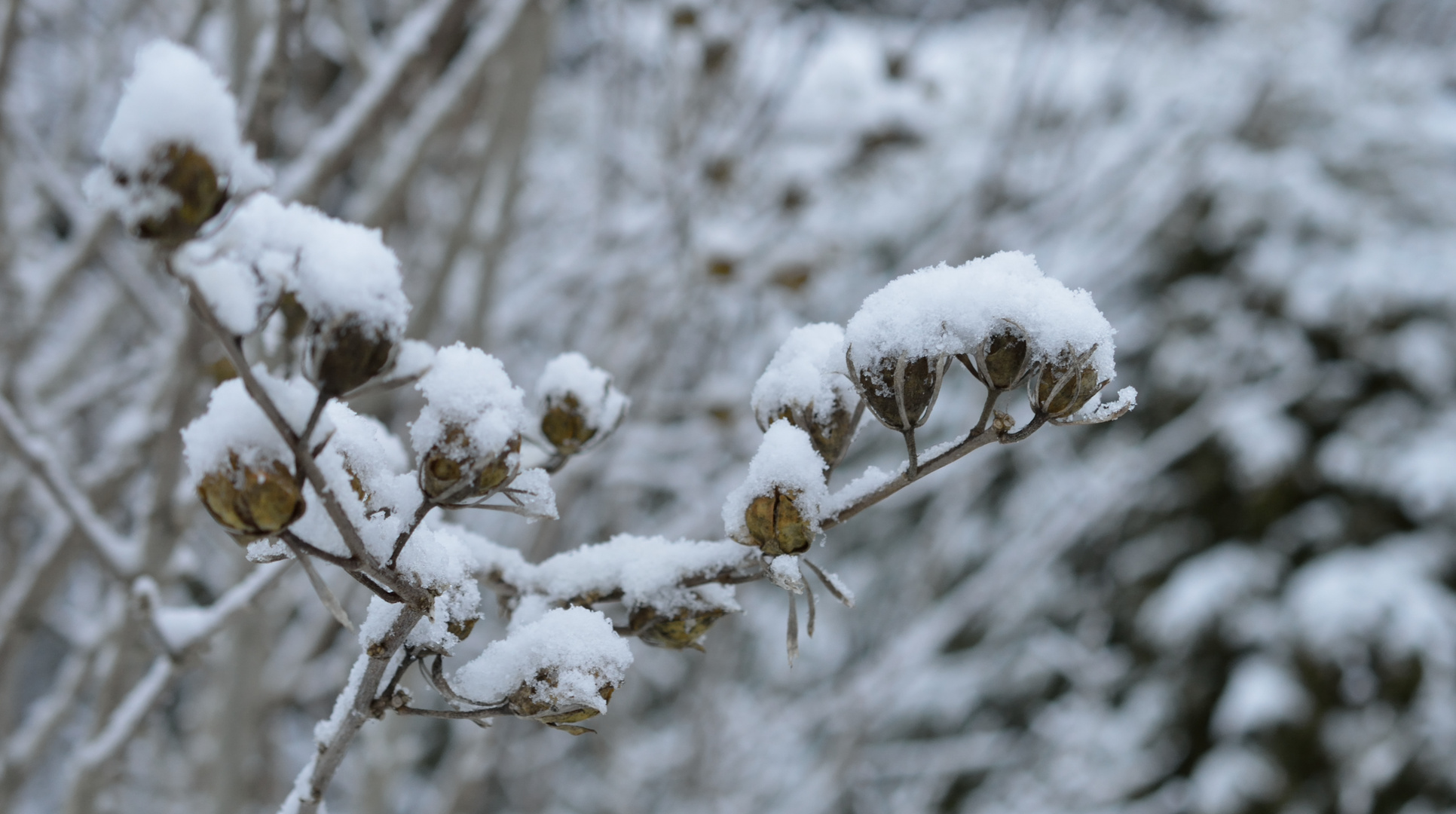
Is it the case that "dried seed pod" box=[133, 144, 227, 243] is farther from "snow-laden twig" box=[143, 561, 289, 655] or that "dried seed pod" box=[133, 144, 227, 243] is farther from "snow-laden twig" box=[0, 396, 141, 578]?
"snow-laden twig" box=[0, 396, 141, 578]

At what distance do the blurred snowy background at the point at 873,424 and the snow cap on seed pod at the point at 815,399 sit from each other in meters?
0.54

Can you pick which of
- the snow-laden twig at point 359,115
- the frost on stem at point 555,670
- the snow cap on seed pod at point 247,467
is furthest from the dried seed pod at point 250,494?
the snow-laden twig at point 359,115

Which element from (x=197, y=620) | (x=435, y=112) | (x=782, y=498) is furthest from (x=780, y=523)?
(x=435, y=112)

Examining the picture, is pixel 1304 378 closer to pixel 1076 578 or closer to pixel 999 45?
pixel 1076 578

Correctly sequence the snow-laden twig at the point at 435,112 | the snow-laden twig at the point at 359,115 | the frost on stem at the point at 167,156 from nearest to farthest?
the frost on stem at the point at 167,156 → the snow-laden twig at the point at 359,115 → the snow-laden twig at the point at 435,112

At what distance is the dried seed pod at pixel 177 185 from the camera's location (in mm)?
228

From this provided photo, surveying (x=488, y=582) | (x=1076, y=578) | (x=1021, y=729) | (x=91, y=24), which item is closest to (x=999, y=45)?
(x=1076, y=578)

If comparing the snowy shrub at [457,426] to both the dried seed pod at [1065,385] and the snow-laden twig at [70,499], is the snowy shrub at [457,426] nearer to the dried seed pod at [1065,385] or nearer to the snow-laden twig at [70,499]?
the dried seed pod at [1065,385]

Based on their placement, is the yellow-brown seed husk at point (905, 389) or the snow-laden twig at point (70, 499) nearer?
the yellow-brown seed husk at point (905, 389)

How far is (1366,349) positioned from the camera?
2008mm

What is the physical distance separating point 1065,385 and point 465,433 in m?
0.21

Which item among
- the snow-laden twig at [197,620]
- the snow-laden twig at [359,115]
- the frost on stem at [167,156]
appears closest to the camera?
the frost on stem at [167,156]

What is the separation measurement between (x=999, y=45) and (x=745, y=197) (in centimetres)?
127

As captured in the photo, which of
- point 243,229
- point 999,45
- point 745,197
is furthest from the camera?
point 999,45
